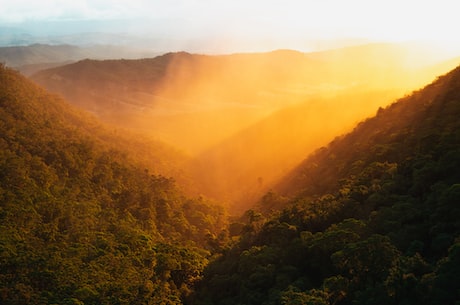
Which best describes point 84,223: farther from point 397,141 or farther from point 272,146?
point 272,146

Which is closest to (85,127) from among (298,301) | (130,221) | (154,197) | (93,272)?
(154,197)

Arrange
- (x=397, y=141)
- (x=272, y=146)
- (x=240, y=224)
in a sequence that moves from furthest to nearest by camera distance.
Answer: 1. (x=272, y=146)
2. (x=240, y=224)
3. (x=397, y=141)

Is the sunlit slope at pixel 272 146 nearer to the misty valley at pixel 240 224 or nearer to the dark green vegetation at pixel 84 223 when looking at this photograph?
the misty valley at pixel 240 224

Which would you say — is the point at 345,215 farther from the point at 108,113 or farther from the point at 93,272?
the point at 108,113

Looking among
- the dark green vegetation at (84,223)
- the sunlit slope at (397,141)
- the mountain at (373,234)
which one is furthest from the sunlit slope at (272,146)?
the mountain at (373,234)

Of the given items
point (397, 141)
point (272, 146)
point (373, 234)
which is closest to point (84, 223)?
point (373, 234)

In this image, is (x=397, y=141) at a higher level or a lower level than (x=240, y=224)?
higher
